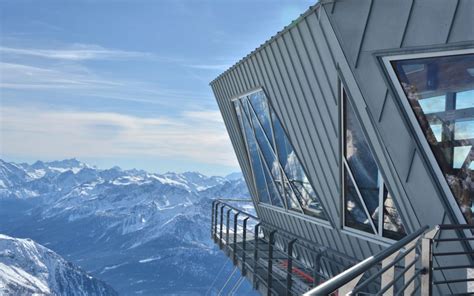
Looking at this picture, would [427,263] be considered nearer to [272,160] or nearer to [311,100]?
[311,100]

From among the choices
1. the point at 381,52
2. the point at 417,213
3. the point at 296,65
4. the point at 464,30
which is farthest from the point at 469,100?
the point at 296,65

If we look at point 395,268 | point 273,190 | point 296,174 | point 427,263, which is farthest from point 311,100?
point 273,190

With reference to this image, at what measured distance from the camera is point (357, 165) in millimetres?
8617

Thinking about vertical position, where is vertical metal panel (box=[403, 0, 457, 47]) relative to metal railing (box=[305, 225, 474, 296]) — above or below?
above

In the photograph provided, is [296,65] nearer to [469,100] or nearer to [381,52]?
[381,52]

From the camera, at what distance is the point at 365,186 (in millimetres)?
8594

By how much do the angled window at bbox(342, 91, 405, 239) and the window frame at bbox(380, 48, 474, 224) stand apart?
4.35ft

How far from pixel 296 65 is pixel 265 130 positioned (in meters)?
4.06

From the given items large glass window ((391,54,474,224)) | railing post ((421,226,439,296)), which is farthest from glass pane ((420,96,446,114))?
railing post ((421,226,439,296))

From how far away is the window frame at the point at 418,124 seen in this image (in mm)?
6344

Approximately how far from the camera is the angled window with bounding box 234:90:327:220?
464 inches

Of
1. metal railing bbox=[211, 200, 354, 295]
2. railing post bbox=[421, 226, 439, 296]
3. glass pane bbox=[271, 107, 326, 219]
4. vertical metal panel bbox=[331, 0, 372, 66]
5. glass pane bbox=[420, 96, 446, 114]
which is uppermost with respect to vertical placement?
vertical metal panel bbox=[331, 0, 372, 66]

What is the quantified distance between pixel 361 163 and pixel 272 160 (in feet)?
17.8

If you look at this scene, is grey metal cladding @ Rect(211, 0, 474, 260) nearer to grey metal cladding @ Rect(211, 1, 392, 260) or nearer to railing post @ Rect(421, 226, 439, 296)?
grey metal cladding @ Rect(211, 1, 392, 260)
